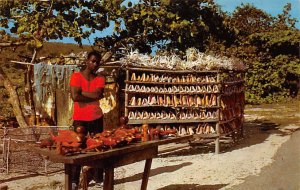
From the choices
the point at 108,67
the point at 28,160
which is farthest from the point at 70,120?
the point at 28,160

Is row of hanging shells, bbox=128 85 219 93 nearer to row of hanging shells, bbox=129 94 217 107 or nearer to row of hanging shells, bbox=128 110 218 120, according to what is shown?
row of hanging shells, bbox=129 94 217 107

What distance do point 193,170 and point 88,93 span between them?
3668 mm

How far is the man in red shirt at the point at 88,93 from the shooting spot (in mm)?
6293

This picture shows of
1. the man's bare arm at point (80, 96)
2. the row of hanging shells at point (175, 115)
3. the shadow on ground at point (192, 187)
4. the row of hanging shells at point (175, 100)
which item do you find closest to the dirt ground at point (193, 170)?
the shadow on ground at point (192, 187)

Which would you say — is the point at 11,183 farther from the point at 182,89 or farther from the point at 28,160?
the point at 182,89

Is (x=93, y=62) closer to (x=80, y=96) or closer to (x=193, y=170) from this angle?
(x=80, y=96)

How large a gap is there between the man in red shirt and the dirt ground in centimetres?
169

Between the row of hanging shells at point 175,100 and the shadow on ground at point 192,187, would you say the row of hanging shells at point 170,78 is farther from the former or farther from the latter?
the shadow on ground at point 192,187

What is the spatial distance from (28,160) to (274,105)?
17.4 m

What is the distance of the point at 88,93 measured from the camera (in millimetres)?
6375

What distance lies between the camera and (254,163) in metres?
9.78

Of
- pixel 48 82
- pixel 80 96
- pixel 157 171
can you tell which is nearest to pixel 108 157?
pixel 80 96

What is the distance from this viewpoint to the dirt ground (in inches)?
313

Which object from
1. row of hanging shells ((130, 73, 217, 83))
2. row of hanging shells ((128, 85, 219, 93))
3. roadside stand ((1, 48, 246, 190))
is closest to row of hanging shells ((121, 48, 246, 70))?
roadside stand ((1, 48, 246, 190))
